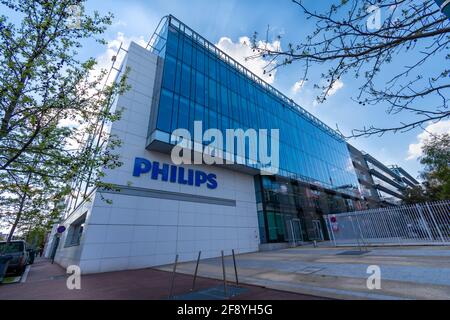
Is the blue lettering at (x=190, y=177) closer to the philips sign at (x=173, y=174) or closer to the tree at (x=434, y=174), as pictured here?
the philips sign at (x=173, y=174)

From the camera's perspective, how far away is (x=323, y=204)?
90.7 ft

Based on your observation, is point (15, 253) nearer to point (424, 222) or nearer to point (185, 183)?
point (185, 183)

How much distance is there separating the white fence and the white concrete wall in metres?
7.65

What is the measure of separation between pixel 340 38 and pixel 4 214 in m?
20.2

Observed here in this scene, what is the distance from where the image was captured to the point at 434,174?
920 inches

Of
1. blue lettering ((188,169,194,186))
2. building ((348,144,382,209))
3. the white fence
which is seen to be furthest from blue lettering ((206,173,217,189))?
building ((348,144,382,209))

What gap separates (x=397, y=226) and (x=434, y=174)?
17.3m

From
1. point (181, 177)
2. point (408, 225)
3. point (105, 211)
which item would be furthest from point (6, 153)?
point (408, 225)

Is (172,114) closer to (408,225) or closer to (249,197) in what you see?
(249,197)

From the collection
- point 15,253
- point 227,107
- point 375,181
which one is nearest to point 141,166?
point 15,253

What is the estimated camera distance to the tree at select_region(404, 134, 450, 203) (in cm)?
1952

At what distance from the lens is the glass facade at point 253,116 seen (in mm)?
16328

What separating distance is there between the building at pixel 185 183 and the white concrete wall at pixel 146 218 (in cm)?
6

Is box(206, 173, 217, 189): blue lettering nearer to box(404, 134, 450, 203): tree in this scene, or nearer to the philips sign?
the philips sign
